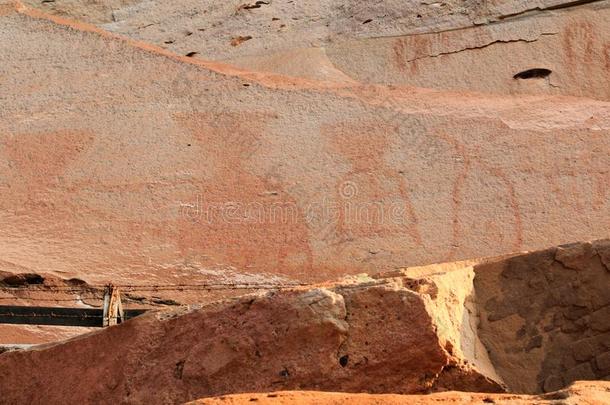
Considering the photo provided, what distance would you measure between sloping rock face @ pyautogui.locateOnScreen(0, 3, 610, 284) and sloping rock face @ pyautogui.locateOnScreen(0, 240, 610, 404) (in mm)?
4108

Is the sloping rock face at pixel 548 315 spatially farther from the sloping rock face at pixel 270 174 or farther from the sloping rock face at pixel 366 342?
the sloping rock face at pixel 270 174

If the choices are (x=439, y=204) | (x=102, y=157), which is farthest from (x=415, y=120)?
(x=102, y=157)

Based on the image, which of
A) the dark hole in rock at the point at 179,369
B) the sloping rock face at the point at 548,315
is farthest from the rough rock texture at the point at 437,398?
the sloping rock face at the point at 548,315

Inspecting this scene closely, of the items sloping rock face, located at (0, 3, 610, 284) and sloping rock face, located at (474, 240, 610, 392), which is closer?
sloping rock face, located at (474, 240, 610, 392)

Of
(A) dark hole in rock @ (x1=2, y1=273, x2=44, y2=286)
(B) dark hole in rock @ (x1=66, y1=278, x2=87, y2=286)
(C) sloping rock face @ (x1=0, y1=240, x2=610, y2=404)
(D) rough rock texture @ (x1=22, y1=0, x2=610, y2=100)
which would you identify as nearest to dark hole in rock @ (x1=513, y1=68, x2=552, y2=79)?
(D) rough rock texture @ (x1=22, y1=0, x2=610, y2=100)

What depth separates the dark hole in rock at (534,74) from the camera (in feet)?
39.8

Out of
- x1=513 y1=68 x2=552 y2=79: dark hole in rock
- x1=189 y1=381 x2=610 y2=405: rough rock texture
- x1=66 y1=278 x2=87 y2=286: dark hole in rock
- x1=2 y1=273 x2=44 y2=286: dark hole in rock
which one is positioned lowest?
x1=66 y1=278 x2=87 y2=286: dark hole in rock

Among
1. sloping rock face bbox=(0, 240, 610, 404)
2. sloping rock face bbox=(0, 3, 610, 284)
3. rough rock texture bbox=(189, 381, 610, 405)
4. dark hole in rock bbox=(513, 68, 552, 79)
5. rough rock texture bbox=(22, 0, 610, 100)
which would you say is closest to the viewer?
rough rock texture bbox=(189, 381, 610, 405)

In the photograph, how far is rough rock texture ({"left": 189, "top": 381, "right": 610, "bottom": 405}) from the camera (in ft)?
12.4

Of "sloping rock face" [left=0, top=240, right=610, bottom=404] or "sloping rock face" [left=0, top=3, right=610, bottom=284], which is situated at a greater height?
"sloping rock face" [left=0, top=240, right=610, bottom=404]

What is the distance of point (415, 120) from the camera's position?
36.1 ft

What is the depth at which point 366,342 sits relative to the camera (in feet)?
15.0

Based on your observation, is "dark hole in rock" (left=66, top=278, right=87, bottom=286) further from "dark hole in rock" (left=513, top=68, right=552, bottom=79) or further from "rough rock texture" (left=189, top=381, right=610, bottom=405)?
"rough rock texture" (left=189, top=381, right=610, bottom=405)

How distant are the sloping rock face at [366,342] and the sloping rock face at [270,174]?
4.11m
